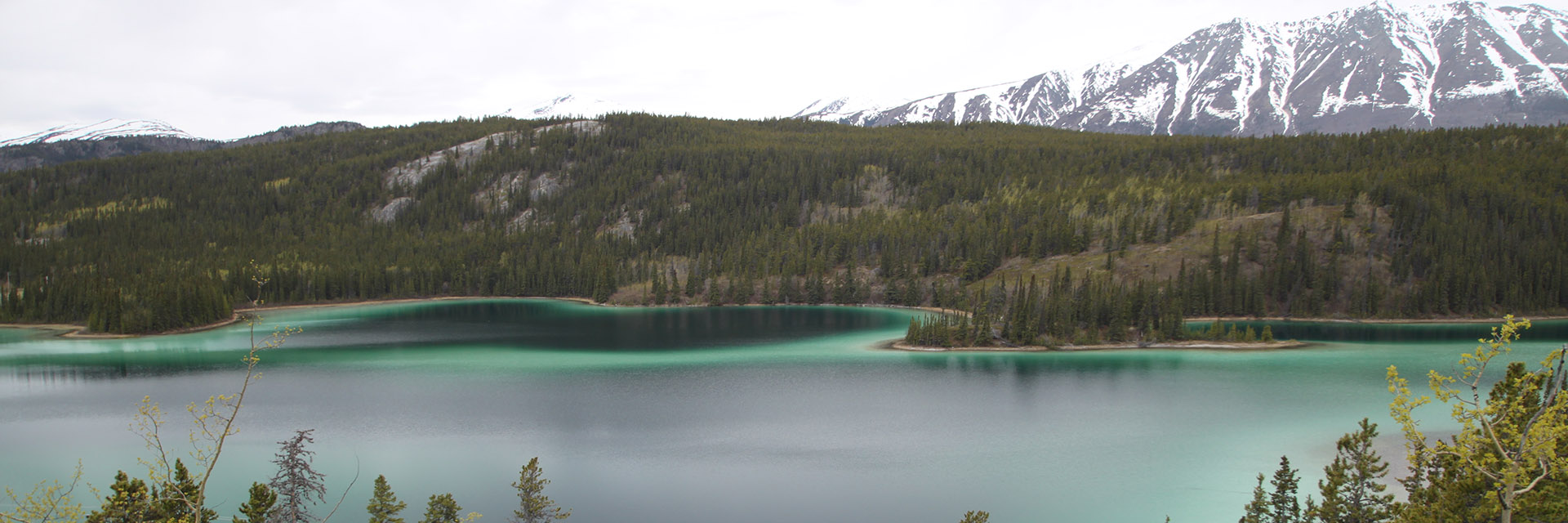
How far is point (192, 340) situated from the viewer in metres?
87.2

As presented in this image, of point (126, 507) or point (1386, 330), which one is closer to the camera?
point (126, 507)

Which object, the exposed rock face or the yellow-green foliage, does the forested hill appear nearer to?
the exposed rock face

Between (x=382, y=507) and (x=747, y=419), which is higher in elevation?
(x=382, y=507)

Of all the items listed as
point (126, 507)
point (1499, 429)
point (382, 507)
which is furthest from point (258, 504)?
point (1499, 429)

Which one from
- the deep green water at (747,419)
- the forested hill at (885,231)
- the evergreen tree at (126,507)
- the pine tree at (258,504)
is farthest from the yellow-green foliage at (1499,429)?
the forested hill at (885,231)

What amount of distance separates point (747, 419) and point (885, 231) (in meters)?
102

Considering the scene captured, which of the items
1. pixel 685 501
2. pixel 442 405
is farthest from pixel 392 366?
pixel 685 501

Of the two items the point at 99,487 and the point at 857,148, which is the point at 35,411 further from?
the point at 857,148

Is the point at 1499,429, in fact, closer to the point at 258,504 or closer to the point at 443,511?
the point at 443,511

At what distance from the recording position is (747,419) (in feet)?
156

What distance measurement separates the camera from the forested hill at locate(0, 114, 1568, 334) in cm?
10450

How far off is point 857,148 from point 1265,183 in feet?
274

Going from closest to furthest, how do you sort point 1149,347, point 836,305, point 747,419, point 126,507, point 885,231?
point 126,507 < point 747,419 < point 1149,347 < point 836,305 < point 885,231

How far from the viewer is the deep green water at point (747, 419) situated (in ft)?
112
